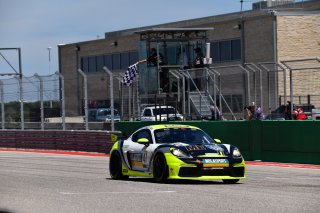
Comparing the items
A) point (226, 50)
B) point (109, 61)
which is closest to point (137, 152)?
point (226, 50)

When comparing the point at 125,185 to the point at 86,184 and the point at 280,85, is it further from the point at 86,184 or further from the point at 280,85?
the point at 280,85

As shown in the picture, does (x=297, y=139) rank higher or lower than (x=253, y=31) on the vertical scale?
lower

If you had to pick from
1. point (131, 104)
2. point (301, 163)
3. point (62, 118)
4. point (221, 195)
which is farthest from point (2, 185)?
point (62, 118)

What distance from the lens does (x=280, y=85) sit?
89.4ft

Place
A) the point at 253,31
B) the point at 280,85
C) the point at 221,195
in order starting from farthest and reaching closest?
the point at 253,31 < the point at 280,85 < the point at 221,195

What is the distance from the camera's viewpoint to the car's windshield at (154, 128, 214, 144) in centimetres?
1739

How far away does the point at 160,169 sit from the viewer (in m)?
16.7

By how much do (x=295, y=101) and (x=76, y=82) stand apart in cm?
2761

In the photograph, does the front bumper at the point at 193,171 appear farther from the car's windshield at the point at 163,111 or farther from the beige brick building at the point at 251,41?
the beige brick building at the point at 251,41

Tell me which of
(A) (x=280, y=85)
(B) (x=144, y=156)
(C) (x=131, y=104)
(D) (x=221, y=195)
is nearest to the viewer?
(D) (x=221, y=195)

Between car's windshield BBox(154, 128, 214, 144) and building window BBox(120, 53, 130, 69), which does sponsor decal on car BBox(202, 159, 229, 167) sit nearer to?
car's windshield BBox(154, 128, 214, 144)

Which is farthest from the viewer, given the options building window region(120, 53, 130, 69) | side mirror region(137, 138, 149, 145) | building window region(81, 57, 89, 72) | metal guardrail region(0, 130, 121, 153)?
building window region(81, 57, 89, 72)

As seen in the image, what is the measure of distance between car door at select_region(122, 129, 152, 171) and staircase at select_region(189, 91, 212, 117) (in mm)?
10154

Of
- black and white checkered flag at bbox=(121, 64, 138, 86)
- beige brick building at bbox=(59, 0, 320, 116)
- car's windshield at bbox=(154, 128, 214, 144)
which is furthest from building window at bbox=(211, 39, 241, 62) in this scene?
car's windshield at bbox=(154, 128, 214, 144)
